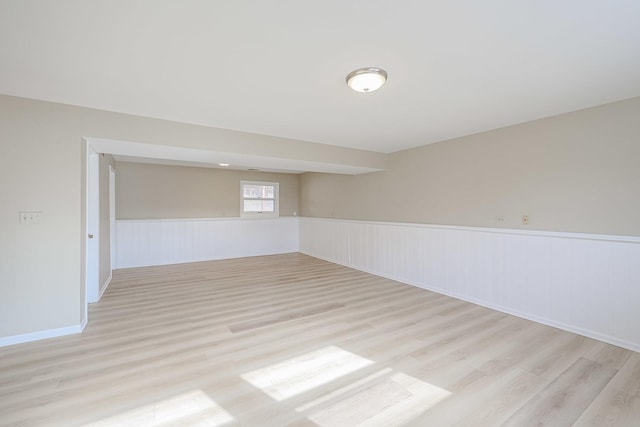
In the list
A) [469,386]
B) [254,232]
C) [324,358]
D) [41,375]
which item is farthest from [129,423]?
[254,232]

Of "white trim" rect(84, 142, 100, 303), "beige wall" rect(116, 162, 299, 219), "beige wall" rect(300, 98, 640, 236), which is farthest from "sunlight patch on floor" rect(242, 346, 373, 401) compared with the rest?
"beige wall" rect(116, 162, 299, 219)

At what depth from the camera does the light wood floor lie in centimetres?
175

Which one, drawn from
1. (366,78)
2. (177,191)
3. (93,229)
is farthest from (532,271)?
(177,191)

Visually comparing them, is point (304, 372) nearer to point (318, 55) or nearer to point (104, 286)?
point (318, 55)

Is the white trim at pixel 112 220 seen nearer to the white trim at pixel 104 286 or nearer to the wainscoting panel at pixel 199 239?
the wainscoting panel at pixel 199 239

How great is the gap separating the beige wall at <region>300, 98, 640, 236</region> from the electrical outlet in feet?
15.8

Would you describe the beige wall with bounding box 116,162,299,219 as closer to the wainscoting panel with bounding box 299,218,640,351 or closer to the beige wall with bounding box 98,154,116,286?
the beige wall with bounding box 98,154,116,286

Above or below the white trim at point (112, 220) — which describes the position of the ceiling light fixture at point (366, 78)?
above

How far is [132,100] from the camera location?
2.70 m

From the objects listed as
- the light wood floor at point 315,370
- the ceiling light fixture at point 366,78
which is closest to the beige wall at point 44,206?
the light wood floor at point 315,370

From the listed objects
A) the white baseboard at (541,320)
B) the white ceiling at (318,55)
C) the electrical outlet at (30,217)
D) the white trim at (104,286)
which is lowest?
the white baseboard at (541,320)

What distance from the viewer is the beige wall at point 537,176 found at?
269 cm

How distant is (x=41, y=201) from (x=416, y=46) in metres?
3.64

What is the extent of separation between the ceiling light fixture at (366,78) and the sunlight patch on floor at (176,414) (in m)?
2.52
